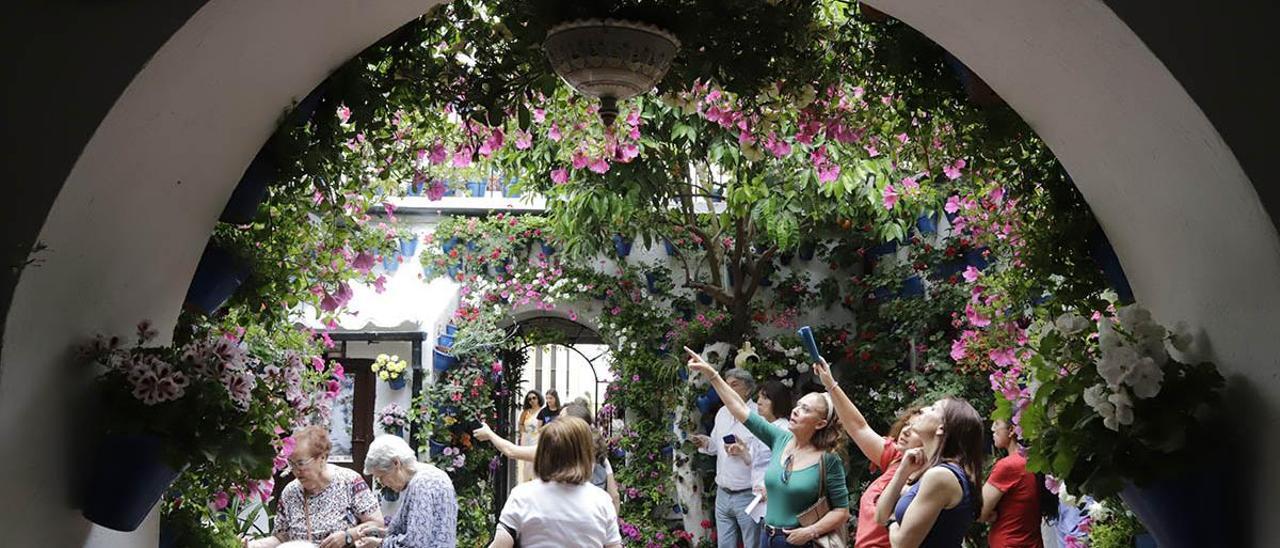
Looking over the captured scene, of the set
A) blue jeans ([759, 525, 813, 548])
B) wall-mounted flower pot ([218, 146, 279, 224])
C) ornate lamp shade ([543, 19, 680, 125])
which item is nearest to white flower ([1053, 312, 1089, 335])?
ornate lamp shade ([543, 19, 680, 125])

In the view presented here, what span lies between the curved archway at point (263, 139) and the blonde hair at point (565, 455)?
132cm

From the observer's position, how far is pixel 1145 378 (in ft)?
6.28

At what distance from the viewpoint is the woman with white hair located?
161 inches

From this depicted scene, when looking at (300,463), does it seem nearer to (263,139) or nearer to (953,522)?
(263,139)

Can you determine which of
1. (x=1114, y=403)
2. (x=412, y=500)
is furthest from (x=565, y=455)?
(x=1114, y=403)

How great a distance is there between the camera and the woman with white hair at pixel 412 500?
4.08 metres

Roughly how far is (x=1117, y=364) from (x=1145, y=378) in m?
0.05

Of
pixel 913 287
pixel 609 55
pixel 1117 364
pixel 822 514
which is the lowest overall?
Answer: pixel 822 514

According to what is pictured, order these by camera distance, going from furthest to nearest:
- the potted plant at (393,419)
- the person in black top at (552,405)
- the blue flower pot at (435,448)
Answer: the person in black top at (552,405) < the blue flower pot at (435,448) < the potted plant at (393,419)

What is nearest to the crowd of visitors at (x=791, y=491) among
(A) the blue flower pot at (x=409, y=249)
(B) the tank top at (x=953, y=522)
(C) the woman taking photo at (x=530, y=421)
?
(B) the tank top at (x=953, y=522)

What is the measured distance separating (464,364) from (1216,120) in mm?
7492

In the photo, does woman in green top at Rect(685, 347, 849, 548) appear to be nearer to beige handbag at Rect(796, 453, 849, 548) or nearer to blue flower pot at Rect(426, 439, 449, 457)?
beige handbag at Rect(796, 453, 849, 548)

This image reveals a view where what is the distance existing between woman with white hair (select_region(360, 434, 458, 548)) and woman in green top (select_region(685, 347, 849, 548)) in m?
1.15

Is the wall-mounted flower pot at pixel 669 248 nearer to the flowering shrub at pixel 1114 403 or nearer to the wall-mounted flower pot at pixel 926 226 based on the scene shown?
the wall-mounted flower pot at pixel 926 226
